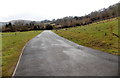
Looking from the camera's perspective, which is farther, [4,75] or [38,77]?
[4,75]

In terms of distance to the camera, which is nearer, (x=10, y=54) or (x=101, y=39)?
(x=10, y=54)

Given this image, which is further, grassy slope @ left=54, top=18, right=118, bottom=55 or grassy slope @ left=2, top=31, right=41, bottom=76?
grassy slope @ left=54, top=18, right=118, bottom=55

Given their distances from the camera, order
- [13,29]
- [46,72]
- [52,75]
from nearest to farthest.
A: [52,75]
[46,72]
[13,29]

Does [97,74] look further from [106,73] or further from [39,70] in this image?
[39,70]

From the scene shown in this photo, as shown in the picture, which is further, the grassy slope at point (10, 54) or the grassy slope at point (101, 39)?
the grassy slope at point (101, 39)

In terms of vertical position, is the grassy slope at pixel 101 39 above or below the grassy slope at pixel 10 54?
above

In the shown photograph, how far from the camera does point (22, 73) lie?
7.70 metres

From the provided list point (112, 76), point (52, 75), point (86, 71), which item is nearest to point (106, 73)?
point (112, 76)

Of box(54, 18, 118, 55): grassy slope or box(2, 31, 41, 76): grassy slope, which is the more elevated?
box(54, 18, 118, 55): grassy slope

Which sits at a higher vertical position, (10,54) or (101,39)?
(101,39)

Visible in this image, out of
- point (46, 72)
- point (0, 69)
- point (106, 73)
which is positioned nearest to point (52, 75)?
point (46, 72)

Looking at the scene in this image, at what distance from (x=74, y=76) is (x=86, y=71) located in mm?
1039

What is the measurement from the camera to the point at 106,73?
709 cm

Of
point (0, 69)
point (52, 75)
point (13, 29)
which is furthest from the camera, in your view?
point (13, 29)
